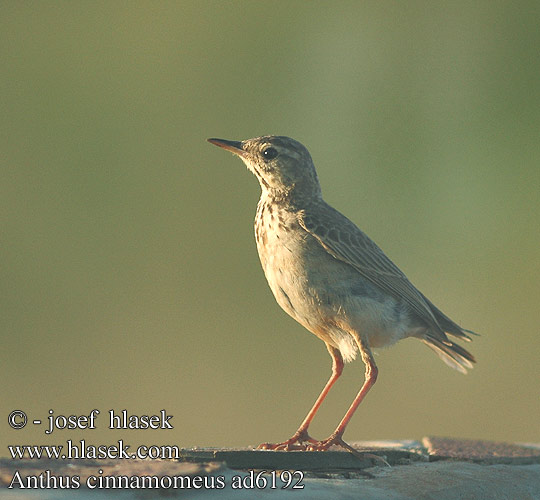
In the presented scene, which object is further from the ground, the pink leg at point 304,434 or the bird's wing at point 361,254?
the bird's wing at point 361,254

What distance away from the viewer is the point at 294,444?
18.0ft

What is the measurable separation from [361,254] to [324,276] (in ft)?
1.51

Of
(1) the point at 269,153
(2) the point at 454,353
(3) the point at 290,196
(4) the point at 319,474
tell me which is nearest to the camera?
(4) the point at 319,474

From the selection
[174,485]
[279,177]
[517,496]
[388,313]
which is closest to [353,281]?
[388,313]

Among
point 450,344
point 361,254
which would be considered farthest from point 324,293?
point 450,344

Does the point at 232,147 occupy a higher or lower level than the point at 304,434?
higher

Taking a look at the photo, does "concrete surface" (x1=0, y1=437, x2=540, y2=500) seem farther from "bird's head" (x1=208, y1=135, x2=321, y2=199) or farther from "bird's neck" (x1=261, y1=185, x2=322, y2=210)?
"bird's head" (x1=208, y1=135, x2=321, y2=199)

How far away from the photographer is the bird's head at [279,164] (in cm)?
617

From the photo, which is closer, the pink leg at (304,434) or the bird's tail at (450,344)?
the pink leg at (304,434)

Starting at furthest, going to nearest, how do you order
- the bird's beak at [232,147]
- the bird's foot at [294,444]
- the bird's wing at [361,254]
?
the bird's beak at [232,147] < the bird's wing at [361,254] < the bird's foot at [294,444]

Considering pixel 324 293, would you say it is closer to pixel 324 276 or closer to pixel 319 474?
pixel 324 276

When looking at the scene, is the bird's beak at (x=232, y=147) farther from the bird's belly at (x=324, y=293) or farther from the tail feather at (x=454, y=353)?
the tail feather at (x=454, y=353)

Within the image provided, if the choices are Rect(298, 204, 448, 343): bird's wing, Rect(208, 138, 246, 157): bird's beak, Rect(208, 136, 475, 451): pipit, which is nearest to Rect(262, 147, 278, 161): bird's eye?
Rect(208, 136, 475, 451): pipit

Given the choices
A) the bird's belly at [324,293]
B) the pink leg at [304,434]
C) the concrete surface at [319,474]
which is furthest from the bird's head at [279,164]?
the concrete surface at [319,474]
